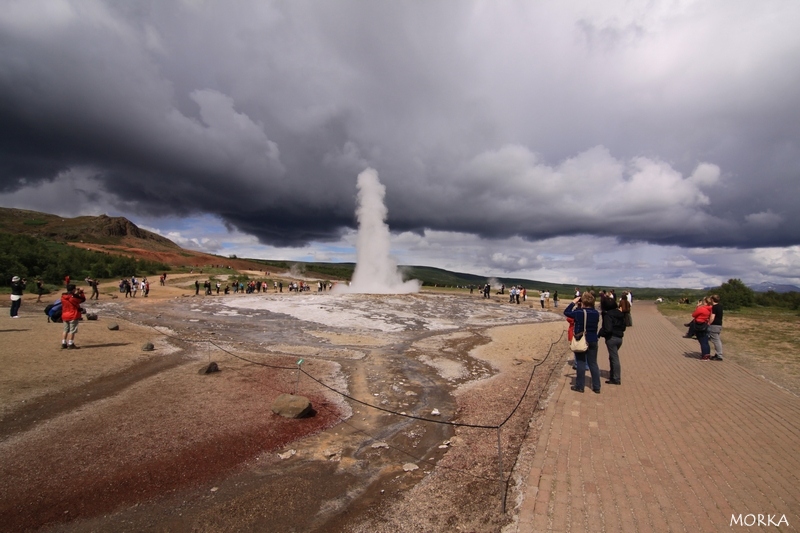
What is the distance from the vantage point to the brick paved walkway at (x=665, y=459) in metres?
3.73

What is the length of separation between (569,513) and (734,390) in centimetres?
717

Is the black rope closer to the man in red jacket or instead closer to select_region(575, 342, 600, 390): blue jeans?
select_region(575, 342, 600, 390): blue jeans

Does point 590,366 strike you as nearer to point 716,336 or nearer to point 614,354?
point 614,354

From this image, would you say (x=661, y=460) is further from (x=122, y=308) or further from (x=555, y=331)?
(x=122, y=308)

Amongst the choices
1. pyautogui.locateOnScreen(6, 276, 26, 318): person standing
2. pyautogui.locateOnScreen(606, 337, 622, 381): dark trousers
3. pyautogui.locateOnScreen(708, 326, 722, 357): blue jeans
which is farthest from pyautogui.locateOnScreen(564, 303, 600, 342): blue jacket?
pyautogui.locateOnScreen(6, 276, 26, 318): person standing

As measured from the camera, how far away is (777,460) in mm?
4879

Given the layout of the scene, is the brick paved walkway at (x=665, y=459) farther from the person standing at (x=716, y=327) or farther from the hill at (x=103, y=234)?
the hill at (x=103, y=234)

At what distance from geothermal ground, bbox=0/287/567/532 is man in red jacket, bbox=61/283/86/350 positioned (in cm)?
35

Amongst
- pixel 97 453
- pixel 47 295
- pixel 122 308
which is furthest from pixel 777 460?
pixel 47 295

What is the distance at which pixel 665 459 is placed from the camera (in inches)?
191

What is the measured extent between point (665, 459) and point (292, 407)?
19.1ft

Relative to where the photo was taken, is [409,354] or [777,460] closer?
[777,460]

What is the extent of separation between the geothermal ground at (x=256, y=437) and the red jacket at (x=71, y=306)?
1041 mm

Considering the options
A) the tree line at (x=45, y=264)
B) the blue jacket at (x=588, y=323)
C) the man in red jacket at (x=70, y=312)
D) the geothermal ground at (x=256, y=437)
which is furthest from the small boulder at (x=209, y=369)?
the tree line at (x=45, y=264)
